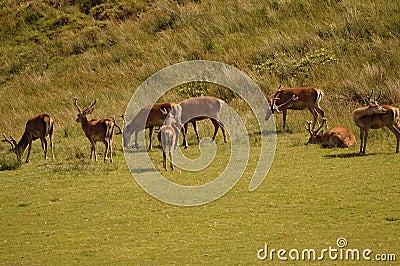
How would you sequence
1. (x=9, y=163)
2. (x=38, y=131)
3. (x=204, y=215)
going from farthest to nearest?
(x=38, y=131)
(x=9, y=163)
(x=204, y=215)

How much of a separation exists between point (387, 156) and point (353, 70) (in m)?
8.05

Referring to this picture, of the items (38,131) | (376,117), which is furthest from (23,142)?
(376,117)

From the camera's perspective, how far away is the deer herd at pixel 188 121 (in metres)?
16.4

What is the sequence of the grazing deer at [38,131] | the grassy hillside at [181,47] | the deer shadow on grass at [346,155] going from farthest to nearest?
the grassy hillside at [181,47], the grazing deer at [38,131], the deer shadow on grass at [346,155]

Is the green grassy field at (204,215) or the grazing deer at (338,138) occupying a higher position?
the grazing deer at (338,138)

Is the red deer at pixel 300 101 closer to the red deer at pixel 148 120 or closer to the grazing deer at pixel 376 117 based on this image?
the red deer at pixel 148 120

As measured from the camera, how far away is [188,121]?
19844 millimetres

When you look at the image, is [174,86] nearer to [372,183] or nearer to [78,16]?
[78,16]

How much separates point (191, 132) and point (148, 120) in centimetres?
202

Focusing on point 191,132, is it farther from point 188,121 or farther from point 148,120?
point 148,120

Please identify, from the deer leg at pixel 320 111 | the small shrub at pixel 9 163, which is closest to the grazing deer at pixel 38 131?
the small shrub at pixel 9 163

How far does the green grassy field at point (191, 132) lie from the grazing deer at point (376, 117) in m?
0.58

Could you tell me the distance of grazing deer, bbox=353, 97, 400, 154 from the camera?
16250mm

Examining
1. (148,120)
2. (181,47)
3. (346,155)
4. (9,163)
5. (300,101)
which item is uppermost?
(181,47)
